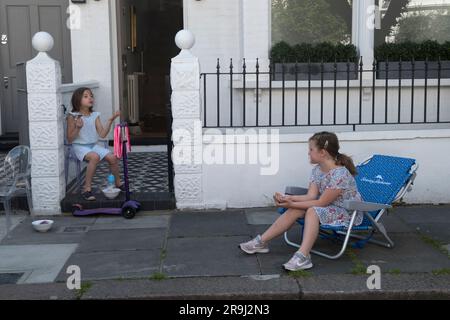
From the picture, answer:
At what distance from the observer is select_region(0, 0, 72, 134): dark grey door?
10531mm

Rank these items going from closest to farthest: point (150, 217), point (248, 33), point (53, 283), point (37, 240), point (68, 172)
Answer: point (53, 283)
point (37, 240)
point (150, 217)
point (68, 172)
point (248, 33)

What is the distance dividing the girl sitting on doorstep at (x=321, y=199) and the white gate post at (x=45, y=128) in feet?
8.42

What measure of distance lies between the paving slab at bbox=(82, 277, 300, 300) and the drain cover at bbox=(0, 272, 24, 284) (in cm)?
68

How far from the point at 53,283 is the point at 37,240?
51.0 inches

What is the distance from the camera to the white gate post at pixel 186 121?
23.4 ft

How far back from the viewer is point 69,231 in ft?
21.7

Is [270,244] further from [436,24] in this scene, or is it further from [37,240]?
[436,24]

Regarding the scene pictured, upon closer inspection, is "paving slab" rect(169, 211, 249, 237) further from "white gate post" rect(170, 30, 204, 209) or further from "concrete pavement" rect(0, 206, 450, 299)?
"white gate post" rect(170, 30, 204, 209)

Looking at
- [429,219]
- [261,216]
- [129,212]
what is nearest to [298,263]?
[261,216]

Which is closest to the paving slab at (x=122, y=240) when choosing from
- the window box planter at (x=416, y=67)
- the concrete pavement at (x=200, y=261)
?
the concrete pavement at (x=200, y=261)

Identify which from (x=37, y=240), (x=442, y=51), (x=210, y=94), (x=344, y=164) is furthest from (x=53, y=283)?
(x=442, y=51)

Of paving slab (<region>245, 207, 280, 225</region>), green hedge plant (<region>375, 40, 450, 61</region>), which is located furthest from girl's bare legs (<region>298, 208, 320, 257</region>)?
green hedge plant (<region>375, 40, 450, 61</region>)

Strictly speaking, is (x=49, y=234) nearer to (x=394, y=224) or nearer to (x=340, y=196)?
(x=340, y=196)

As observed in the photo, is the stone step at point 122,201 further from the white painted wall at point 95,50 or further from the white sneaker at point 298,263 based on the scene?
the white painted wall at point 95,50
